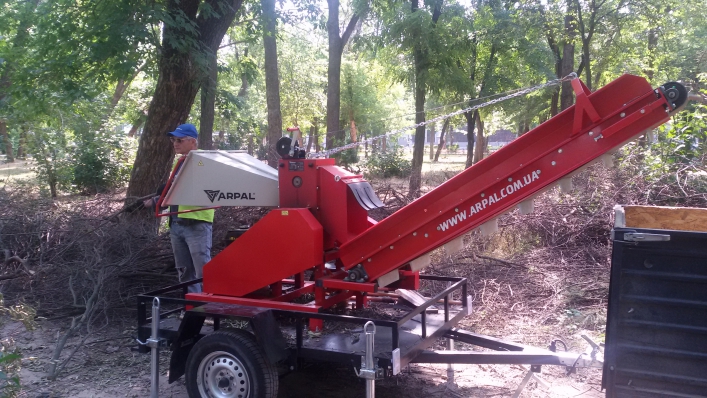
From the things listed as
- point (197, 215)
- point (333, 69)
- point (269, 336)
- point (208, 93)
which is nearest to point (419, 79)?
point (333, 69)

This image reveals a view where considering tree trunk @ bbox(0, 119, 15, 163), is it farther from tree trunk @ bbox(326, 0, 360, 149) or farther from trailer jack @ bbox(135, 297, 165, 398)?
trailer jack @ bbox(135, 297, 165, 398)

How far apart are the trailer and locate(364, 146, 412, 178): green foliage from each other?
1582 cm

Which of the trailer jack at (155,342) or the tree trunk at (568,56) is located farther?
the tree trunk at (568,56)

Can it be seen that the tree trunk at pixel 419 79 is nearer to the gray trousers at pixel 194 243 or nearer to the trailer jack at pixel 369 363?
the gray trousers at pixel 194 243

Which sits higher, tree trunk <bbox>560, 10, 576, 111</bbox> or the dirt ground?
tree trunk <bbox>560, 10, 576, 111</bbox>

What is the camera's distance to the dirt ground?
5000 millimetres

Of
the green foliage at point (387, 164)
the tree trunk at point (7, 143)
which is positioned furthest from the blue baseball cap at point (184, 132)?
the green foliage at point (387, 164)

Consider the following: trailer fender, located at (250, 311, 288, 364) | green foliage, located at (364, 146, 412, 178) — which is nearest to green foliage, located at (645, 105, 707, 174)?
trailer fender, located at (250, 311, 288, 364)

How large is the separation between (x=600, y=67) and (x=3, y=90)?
1920cm

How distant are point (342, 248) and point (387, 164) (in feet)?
56.8

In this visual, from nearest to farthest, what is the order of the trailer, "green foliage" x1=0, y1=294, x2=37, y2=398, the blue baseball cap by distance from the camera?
"green foliage" x1=0, y1=294, x2=37, y2=398 < the trailer < the blue baseball cap

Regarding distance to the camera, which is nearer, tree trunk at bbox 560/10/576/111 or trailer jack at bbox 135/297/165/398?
trailer jack at bbox 135/297/165/398

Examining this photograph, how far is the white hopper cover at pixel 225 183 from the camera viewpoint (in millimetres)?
4645

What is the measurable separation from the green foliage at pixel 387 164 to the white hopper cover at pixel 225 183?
1584 cm
